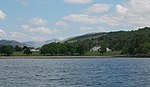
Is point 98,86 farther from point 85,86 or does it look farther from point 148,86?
point 148,86

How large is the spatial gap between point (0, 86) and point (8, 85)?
2456mm

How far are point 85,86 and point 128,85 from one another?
690 centimetres

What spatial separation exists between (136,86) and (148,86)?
6.22 feet

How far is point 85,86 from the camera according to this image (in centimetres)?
5747

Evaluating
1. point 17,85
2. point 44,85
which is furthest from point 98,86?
point 17,85

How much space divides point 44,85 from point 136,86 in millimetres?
14609

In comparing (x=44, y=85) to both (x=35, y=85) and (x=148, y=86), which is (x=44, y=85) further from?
(x=148, y=86)

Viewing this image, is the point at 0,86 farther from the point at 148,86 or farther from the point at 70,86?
the point at 148,86

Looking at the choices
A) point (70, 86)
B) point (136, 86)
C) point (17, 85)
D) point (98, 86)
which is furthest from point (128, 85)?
point (17, 85)

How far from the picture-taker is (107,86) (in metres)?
56.7

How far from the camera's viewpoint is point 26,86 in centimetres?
5725

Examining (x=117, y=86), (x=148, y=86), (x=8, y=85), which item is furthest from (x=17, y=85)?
(x=148, y=86)

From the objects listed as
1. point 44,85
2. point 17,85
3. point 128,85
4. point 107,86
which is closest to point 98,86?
point 107,86

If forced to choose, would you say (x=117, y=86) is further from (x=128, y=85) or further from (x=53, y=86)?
(x=53, y=86)
